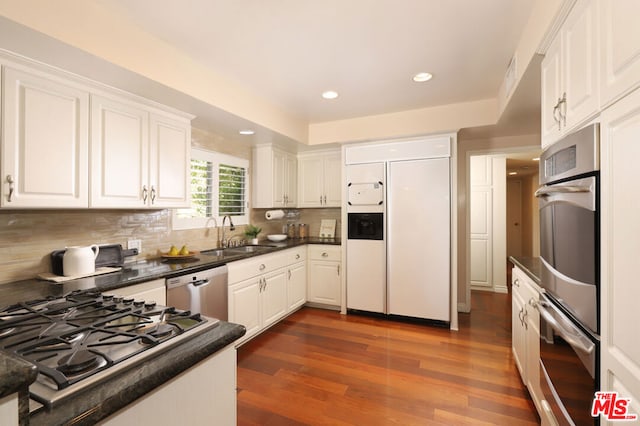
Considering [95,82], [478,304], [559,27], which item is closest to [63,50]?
[95,82]

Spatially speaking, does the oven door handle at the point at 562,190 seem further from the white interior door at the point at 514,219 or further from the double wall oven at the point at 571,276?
the white interior door at the point at 514,219

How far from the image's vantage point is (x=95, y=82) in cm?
201

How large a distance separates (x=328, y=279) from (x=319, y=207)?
3.65 feet

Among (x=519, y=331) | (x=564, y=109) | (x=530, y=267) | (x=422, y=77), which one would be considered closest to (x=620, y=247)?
(x=564, y=109)

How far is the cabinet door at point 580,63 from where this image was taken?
3.82ft

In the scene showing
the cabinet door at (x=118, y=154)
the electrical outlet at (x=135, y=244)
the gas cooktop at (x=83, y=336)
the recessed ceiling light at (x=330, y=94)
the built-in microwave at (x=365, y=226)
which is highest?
the recessed ceiling light at (x=330, y=94)

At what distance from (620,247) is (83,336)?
5.67ft

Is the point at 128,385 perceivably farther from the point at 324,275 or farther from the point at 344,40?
the point at 324,275

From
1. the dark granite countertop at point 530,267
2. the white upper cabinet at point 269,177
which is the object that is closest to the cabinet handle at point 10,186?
the white upper cabinet at point 269,177

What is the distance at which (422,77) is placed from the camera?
272 cm

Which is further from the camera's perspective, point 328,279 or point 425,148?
point 328,279

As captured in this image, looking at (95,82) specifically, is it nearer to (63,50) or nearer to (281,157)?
(63,50)

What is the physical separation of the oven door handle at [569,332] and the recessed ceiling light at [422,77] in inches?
79.6

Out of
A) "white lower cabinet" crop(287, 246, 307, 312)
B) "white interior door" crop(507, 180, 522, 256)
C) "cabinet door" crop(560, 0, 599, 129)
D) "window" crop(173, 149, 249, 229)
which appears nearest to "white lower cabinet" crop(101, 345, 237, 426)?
"cabinet door" crop(560, 0, 599, 129)
